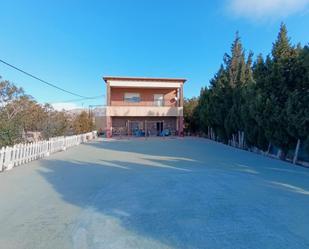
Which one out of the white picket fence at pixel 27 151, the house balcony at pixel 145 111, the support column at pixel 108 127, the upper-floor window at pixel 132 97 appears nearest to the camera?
the white picket fence at pixel 27 151

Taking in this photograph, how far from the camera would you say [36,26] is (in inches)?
721

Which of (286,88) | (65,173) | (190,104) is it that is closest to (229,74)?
(286,88)

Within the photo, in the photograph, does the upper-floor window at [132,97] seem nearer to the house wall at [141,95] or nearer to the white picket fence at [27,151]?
the house wall at [141,95]

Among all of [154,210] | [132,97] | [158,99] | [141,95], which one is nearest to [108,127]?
[132,97]

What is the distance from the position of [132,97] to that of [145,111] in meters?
3.77

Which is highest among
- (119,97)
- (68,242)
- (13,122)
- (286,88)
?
(119,97)

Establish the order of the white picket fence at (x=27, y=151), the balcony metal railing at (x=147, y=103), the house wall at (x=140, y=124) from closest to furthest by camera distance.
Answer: the white picket fence at (x=27, y=151) → the balcony metal railing at (x=147, y=103) → the house wall at (x=140, y=124)

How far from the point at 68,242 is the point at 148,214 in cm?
156

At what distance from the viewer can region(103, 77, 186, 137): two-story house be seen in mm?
34469

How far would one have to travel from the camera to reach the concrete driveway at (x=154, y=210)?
3947 millimetres

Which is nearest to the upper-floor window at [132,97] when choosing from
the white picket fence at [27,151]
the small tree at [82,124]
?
the small tree at [82,124]

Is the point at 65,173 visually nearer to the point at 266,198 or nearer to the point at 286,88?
the point at 266,198

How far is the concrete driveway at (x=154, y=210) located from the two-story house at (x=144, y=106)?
2551 cm

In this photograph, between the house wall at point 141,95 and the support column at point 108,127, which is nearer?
the support column at point 108,127
